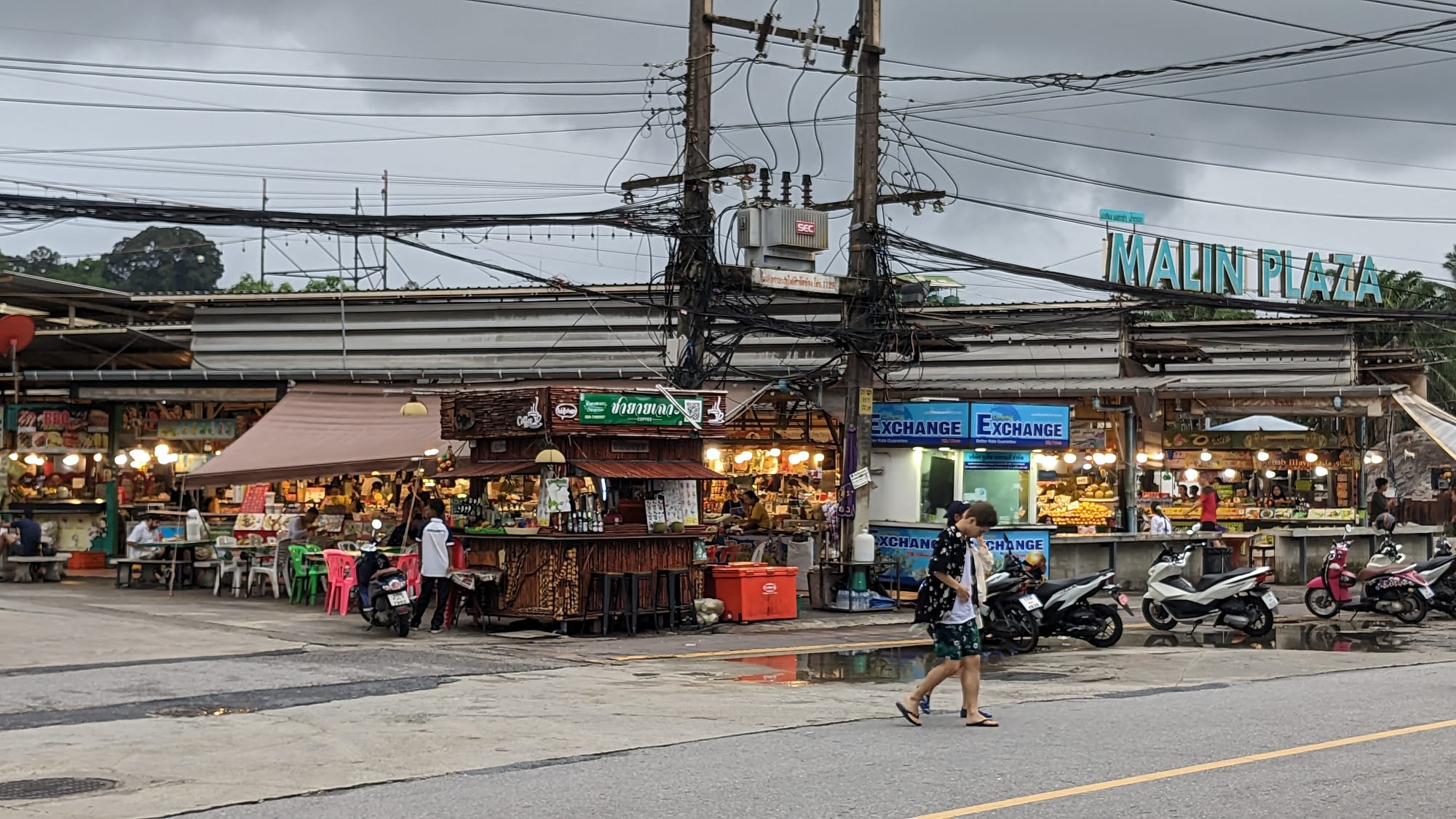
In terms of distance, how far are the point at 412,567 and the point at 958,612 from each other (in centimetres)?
1072

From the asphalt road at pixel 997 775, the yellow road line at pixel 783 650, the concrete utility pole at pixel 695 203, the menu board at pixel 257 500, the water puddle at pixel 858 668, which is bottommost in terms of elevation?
the water puddle at pixel 858 668

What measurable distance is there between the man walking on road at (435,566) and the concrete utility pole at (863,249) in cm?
658

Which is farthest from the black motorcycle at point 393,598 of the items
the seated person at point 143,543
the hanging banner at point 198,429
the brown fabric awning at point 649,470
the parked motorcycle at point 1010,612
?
the hanging banner at point 198,429

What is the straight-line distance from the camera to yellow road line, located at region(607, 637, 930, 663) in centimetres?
1616

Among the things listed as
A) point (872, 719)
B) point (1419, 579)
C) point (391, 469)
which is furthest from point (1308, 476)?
point (872, 719)

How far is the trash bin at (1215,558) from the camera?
2562 cm

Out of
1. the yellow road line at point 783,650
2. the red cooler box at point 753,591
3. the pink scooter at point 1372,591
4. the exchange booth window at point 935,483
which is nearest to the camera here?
the yellow road line at point 783,650

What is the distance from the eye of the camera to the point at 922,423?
22.9 meters

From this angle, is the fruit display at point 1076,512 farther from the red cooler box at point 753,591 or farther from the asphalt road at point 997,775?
the asphalt road at point 997,775

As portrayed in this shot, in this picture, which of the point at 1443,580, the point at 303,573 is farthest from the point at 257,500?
the point at 1443,580

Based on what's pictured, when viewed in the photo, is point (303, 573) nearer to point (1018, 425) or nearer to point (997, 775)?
point (1018, 425)

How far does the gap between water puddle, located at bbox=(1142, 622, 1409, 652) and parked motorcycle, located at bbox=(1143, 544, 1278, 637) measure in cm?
22

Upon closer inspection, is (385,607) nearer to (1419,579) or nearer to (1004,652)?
(1004,652)

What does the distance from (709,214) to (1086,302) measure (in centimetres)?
1154
